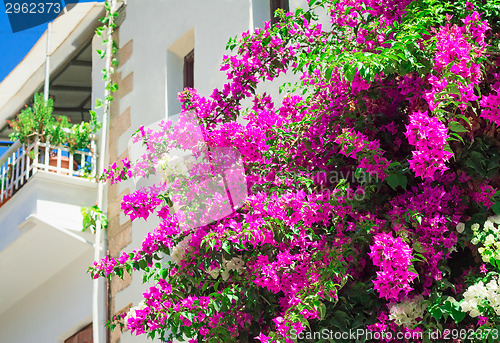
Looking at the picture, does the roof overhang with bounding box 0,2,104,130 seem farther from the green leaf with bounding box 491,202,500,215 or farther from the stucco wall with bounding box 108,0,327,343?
the green leaf with bounding box 491,202,500,215

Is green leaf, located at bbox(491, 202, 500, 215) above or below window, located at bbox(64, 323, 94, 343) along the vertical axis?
above

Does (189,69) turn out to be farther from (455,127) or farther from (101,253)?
(455,127)

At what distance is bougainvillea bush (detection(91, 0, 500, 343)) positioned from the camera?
3629mm

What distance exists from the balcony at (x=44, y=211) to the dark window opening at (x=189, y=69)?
125cm

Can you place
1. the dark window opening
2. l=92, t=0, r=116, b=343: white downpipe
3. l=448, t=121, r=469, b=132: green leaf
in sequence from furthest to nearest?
1. the dark window opening
2. l=92, t=0, r=116, b=343: white downpipe
3. l=448, t=121, r=469, b=132: green leaf

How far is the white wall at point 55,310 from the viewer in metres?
8.12

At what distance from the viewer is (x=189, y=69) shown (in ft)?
26.2

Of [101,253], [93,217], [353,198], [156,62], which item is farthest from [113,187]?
[353,198]

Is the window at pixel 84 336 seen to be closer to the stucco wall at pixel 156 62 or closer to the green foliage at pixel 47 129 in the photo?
the stucco wall at pixel 156 62

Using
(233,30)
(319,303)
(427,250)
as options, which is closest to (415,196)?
(427,250)

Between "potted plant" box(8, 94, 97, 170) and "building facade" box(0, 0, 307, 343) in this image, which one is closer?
"building facade" box(0, 0, 307, 343)

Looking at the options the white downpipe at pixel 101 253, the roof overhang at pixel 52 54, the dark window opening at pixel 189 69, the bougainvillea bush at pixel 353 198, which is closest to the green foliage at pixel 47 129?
the white downpipe at pixel 101 253

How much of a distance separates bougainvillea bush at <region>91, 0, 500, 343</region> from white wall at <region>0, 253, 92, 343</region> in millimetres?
3579

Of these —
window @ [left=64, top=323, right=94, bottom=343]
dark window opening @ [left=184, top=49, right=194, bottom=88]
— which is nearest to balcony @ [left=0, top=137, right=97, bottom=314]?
window @ [left=64, top=323, right=94, bottom=343]
